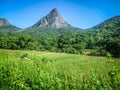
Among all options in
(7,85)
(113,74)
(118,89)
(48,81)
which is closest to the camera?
(113,74)

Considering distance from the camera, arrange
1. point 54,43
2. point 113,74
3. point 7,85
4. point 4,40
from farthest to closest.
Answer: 1. point 54,43
2. point 4,40
3. point 7,85
4. point 113,74

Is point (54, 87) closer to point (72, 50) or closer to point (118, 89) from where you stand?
point (118, 89)

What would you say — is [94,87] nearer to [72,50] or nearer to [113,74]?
[113,74]

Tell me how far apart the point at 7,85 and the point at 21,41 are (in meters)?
81.3

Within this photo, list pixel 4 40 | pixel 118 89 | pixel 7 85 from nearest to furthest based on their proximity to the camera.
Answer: pixel 118 89 → pixel 7 85 → pixel 4 40

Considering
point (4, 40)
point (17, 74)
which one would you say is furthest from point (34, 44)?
point (17, 74)

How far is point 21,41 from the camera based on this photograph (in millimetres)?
Answer: 92688

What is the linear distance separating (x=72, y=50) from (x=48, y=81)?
82.1 m

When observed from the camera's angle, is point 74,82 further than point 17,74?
No

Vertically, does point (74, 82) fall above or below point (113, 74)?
below

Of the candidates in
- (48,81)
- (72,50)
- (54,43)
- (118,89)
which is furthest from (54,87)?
(54,43)

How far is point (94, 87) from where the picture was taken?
9133mm

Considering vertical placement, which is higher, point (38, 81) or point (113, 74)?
point (113, 74)

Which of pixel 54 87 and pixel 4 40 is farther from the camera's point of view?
pixel 4 40
